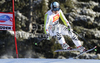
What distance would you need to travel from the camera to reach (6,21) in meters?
6.59

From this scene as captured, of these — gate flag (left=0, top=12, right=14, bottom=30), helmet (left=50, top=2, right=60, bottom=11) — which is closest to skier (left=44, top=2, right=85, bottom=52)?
helmet (left=50, top=2, right=60, bottom=11)

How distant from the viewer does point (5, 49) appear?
10852 mm

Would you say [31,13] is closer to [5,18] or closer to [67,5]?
[67,5]

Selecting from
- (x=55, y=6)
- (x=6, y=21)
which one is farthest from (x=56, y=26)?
(x=6, y=21)

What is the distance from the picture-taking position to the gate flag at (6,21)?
6.55 meters

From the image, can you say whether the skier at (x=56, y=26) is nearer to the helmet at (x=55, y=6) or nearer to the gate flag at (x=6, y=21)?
the helmet at (x=55, y=6)

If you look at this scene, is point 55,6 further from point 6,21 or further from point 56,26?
point 6,21

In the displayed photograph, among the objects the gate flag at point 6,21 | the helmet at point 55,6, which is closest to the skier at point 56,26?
the helmet at point 55,6

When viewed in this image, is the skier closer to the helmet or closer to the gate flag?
the helmet

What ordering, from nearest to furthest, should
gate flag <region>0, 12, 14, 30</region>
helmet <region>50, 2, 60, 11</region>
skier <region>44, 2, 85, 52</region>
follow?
helmet <region>50, 2, 60, 11</region> < skier <region>44, 2, 85, 52</region> < gate flag <region>0, 12, 14, 30</region>

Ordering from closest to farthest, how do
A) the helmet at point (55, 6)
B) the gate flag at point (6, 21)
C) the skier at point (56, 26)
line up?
1. the helmet at point (55, 6)
2. the skier at point (56, 26)
3. the gate flag at point (6, 21)

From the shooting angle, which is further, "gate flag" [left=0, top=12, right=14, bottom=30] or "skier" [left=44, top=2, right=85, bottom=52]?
"gate flag" [left=0, top=12, right=14, bottom=30]

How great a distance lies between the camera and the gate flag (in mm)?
6551

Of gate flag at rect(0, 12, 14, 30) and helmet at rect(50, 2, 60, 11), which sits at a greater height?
helmet at rect(50, 2, 60, 11)
